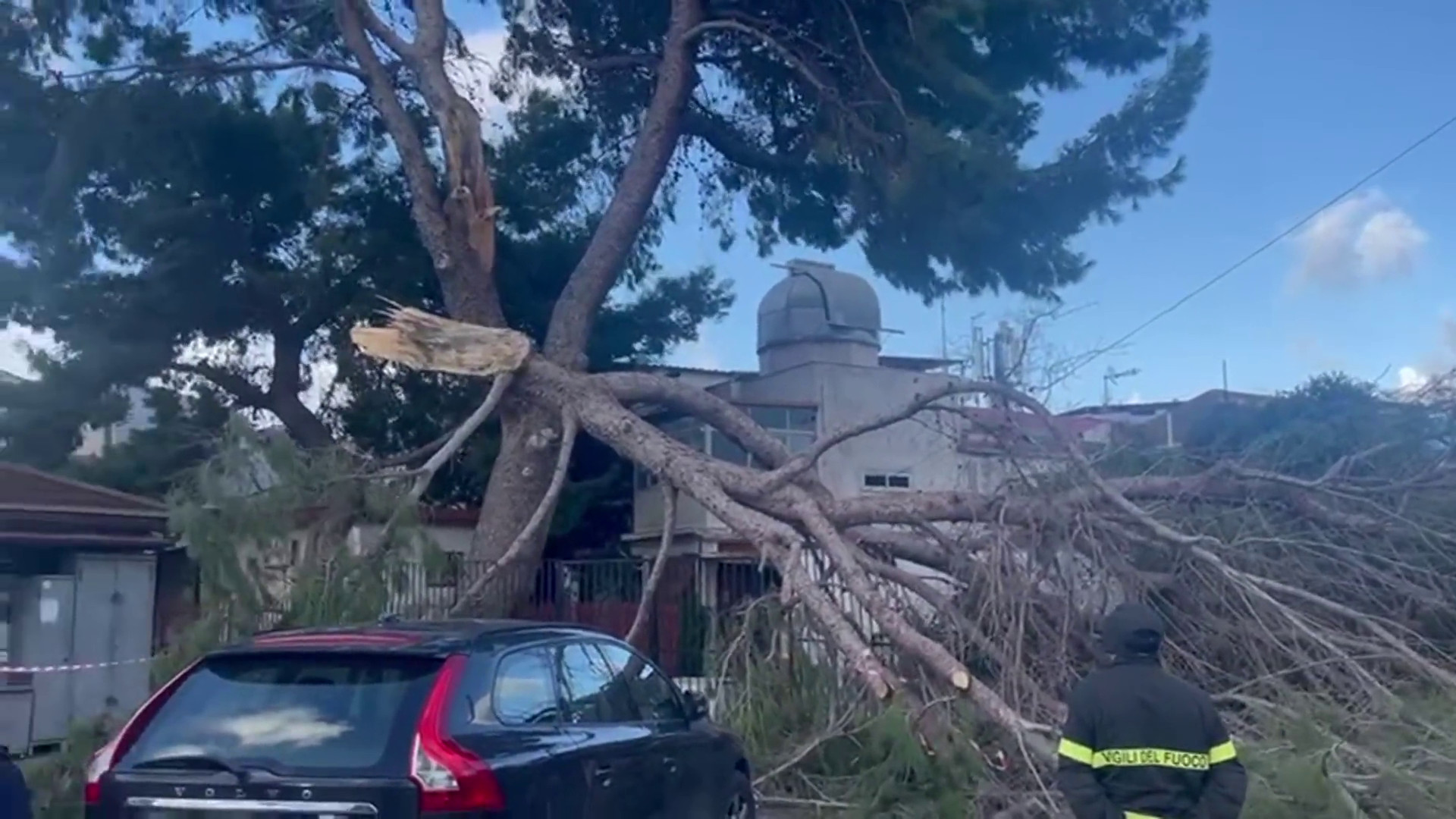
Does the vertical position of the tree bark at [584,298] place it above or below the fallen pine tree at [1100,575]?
above

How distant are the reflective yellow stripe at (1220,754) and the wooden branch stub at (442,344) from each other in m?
9.36

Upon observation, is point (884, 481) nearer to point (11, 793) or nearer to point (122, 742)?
point (122, 742)

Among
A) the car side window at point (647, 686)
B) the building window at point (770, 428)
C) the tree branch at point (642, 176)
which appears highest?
the tree branch at point (642, 176)

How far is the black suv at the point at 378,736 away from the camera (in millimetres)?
5160

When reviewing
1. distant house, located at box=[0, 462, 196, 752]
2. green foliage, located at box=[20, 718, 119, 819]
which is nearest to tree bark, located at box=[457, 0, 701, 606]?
distant house, located at box=[0, 462, 196, 752]

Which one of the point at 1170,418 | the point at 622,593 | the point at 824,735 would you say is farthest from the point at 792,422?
the point at 824,735

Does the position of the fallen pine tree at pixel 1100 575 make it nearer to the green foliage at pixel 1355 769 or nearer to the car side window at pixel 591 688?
the green foliage at pixel 1355 769

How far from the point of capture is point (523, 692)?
19.4 feet

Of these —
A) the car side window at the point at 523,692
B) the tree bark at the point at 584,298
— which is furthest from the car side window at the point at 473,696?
the tree bark at the point at 584,298

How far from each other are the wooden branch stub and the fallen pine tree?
7.56ft

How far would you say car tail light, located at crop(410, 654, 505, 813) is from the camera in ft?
16.7

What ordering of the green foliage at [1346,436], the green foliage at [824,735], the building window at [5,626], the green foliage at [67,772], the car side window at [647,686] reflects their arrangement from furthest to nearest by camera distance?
the building window at [5,626], the green foliage at [1346,436], the green foliage at [67,772], the green foliage at [824,735], the car side window at [647,686]

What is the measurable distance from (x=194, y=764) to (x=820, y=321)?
79.2 ft

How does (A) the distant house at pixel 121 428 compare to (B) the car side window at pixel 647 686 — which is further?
(A) the distant house at pixel 121 428
